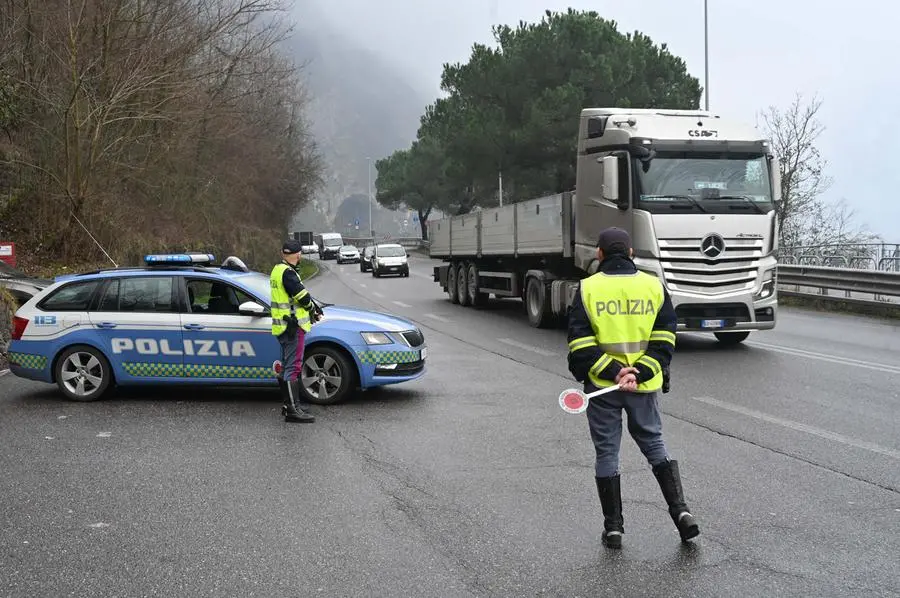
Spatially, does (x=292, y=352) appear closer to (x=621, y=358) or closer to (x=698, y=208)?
(x=621, y=358)

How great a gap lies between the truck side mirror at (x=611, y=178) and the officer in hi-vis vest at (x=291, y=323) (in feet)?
20.8

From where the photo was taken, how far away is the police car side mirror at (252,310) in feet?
30.6

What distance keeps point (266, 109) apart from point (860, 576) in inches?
1850

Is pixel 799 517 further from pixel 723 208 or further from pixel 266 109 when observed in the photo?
pixel 266 109

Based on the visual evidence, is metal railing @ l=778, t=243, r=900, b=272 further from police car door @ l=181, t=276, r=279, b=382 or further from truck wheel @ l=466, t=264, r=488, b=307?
police car door @ l=181, t=276, r=279, b=382

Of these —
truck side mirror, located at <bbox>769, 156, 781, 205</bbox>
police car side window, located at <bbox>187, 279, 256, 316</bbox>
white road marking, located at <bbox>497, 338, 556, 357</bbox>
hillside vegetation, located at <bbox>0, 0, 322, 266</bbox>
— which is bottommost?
white road marking, located at <bbox>497, 338, 556, 357</bbox>

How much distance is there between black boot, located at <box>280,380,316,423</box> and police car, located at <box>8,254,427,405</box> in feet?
2.41

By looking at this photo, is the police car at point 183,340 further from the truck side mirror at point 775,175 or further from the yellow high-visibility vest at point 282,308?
the truck side mirror at point 775,175

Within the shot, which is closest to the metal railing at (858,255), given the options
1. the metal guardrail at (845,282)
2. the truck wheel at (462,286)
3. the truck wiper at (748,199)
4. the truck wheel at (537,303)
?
the metal guardrail at (845,282)

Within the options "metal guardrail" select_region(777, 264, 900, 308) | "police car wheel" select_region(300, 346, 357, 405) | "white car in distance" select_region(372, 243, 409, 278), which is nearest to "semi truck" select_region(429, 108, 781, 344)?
"police car wheel" select_region(300, 346, 357, 405)

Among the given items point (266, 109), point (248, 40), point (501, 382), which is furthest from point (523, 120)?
point (501, 382)

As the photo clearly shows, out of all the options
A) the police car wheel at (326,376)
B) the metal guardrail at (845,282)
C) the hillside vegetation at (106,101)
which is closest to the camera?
the police car wheel at (326,376)

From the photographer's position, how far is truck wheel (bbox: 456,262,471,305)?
23969 millimetres

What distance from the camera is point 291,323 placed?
8.42m
